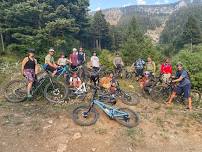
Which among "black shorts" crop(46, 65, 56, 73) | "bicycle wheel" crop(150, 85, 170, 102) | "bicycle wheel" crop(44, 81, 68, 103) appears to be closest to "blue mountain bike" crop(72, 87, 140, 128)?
"bicycle wheel" crop(44, 81, 68, 103)

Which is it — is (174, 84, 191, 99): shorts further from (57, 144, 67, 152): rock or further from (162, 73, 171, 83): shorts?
(57, 144, 67, 152): rock

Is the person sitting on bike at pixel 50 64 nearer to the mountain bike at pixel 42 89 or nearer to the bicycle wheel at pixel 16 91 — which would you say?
the mountain bike at pixel 42 89

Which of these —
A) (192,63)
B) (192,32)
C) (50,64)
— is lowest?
(192,32)

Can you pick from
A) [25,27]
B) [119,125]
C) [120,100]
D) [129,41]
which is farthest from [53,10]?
[119,125]

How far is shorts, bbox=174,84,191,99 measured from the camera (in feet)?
41.9

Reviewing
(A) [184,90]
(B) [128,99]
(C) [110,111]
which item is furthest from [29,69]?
(A) [184,90]

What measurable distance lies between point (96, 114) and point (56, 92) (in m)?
1.99

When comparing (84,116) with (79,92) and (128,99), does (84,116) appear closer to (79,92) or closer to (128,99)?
(79,92)

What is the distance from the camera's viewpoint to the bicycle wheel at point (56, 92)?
11.6 meters

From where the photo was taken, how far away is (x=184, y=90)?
509 inches

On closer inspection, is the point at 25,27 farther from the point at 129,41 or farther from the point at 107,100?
the point at 107,100

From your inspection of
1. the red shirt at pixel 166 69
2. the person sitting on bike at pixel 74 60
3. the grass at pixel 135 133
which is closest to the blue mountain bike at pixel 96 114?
the grass at pixel 135 133

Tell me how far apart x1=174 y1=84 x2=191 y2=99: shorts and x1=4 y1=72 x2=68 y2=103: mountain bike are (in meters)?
4.78

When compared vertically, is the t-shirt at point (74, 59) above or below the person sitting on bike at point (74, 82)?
above
